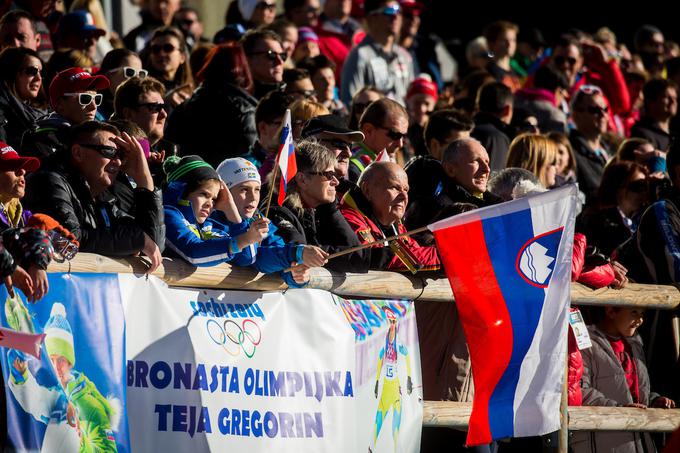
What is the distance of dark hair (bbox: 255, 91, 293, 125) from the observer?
831cm

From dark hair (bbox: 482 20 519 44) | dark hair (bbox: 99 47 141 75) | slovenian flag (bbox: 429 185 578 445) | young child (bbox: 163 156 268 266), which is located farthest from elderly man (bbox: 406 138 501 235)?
dark hair (bbox: 482 20 519 44)

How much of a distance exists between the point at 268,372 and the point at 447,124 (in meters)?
3.43

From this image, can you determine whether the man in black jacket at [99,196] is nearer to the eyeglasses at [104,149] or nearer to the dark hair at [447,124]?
the eyeglasses at [104,149]

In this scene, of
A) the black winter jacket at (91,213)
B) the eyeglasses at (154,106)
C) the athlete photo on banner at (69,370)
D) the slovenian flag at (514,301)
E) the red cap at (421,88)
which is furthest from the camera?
the red cap at (421,88)

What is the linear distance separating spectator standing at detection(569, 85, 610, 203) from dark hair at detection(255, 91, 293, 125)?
13.2 feet

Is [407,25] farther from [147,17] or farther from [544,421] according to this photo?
[544,421]

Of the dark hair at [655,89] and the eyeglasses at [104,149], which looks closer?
the eyeglasses at [104,149]

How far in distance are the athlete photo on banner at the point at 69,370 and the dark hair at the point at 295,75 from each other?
13.8 ft

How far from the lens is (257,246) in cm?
654

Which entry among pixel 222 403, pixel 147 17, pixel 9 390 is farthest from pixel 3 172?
pixel 147 17

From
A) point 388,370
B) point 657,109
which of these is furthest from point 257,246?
point 657,109

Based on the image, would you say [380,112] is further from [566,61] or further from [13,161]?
[566,61]

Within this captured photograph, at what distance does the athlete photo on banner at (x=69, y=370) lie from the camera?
5480mm

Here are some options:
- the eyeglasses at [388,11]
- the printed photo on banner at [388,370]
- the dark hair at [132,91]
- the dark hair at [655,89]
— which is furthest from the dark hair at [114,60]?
the dark hair at [655,89]
